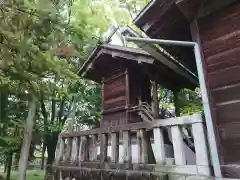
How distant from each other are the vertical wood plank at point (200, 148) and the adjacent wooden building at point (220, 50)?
10.1 inches

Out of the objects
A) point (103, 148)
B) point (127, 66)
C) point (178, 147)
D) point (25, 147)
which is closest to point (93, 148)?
point (103, 148)

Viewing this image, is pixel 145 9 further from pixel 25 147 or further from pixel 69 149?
pixel 25 147

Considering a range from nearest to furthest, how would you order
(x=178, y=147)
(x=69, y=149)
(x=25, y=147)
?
(x=178, y=147)
(x=69, y=149)
(x=25, y=147)

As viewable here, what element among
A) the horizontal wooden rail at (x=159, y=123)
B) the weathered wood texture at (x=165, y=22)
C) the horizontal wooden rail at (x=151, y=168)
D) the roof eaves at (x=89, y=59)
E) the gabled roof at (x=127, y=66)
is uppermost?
the roof eaves at (x=89, y=59)

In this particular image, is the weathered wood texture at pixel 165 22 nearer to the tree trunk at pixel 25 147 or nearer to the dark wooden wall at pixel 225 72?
the dark wooden wall at pixel 225 72

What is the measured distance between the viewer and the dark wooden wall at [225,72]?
11.6ft

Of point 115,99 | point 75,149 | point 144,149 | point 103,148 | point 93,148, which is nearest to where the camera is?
point 144,149

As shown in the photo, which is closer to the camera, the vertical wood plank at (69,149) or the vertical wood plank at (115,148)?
the vertical wood plank at (115,148)

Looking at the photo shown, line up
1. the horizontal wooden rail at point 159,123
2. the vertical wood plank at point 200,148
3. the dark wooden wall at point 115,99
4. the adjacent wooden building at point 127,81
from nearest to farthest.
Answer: the vertical wood plank at point 200,148
the horizontal wooden rail at point 159,123
the adjacent wooden building at point 127,81
the dark wooden wall at point 115,99

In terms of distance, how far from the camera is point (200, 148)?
3637 millimetres

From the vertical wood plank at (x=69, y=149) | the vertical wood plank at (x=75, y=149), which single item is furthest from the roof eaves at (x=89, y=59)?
the vertical wood plank at (x=75, y=149)

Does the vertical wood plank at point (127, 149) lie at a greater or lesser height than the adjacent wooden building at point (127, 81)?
lesser

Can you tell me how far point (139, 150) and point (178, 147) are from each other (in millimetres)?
1046

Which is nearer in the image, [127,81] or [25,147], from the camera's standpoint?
[127,81]
